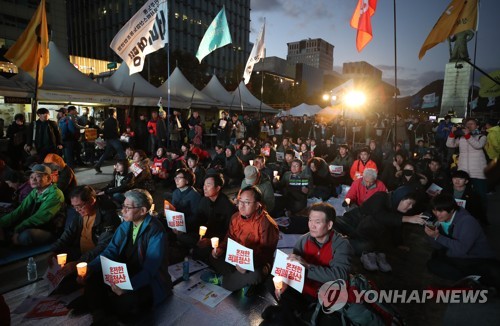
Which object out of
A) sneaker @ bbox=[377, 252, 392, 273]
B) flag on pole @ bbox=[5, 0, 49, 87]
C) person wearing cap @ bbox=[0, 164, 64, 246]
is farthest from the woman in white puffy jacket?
flag on pole @ bbox=[5, 0, 49, 87]

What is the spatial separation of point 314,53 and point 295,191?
182 metres

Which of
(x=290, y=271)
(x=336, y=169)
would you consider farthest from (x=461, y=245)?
(x=336, y=169)

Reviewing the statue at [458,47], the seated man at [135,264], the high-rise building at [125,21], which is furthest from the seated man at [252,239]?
the high-rise building at [125,21]

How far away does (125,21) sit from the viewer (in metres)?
63.8

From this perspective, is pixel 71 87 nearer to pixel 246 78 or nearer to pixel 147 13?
pixel 147 13

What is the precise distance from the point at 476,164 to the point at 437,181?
80cm

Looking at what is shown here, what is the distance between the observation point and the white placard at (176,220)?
13.7 ft

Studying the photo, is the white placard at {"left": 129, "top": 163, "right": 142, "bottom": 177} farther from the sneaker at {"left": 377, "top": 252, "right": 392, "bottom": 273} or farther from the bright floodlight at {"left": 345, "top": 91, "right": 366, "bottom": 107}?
the bright floodlight at {"left": 345, "top": 91, "right": 366, "bottom": 107}

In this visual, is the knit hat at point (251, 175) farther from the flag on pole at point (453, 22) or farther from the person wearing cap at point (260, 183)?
the flag on pole at point (453, 22)

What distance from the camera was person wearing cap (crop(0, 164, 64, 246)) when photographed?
4.35 meters

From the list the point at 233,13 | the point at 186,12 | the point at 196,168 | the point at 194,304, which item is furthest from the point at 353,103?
the point at 233,13

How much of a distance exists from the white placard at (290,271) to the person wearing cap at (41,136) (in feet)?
24.8

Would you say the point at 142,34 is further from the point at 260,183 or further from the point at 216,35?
the point at 260,183

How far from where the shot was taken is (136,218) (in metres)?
3.05
